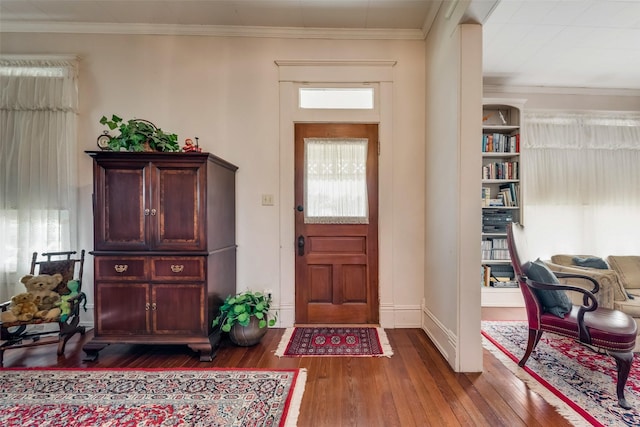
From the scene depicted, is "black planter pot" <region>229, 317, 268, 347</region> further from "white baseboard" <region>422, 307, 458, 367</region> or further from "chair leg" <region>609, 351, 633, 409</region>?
"chair leg" <region>609, 351, 633, 409</region>

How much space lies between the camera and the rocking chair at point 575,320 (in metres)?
1.76

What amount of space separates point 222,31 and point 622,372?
164 inches

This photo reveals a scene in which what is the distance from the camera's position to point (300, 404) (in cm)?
173

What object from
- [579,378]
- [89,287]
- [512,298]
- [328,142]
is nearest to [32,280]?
[89,287]

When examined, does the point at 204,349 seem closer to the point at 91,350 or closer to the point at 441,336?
the point at 91,350

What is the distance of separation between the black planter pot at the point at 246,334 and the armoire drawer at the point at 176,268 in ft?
1.92

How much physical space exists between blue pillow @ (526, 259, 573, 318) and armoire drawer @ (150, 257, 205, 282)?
8.33 feet

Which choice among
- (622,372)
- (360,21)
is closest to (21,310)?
(360,21)

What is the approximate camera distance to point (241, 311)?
2.44 meters

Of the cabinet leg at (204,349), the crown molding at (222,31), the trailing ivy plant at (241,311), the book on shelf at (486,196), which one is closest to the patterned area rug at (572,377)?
the book on shelf at (486,196)

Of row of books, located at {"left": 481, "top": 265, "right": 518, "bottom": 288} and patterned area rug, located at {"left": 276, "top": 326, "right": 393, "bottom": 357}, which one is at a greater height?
row of books, located at {"left": 481, "top": 265, "right": 518, "bottom": 288}

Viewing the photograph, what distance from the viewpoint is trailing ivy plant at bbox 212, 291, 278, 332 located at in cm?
243

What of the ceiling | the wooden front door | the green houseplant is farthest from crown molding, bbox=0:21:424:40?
the green houseplant

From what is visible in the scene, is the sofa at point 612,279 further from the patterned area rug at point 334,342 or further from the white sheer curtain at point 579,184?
the patterned area rug at point 334,342
